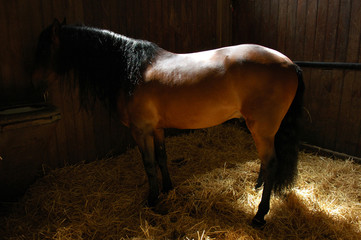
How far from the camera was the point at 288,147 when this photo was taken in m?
2.15

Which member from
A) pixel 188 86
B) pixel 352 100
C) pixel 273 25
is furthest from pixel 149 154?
pixel 273 25

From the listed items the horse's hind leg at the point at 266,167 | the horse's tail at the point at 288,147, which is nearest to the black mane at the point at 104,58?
the horse's hind leg at the point at 266,167

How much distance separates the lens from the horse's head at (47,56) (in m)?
2.10

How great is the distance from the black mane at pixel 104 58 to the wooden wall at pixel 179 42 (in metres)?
0.58

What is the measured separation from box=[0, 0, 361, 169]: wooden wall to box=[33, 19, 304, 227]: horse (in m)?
0.43

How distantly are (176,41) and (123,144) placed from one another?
1.64 m

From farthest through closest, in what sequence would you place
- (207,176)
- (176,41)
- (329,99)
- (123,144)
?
(176,41), (123,144), (329,99), (207,176)

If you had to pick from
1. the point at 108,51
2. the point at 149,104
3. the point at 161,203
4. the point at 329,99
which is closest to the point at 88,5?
the point at 108,51

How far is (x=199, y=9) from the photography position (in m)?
3.76

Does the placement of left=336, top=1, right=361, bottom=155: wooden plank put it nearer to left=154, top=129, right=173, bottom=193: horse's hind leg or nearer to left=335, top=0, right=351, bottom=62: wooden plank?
left=335, top=0, right=351, bottom=62: wooden plank

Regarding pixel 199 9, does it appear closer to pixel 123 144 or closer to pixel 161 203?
pixel 123 144

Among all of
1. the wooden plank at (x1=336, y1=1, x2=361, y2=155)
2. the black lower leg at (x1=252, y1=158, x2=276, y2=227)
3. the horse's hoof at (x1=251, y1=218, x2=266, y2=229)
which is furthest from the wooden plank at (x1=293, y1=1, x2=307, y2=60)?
the horse's hoof at (x1=251, y1=218, x2=266, y2=229)

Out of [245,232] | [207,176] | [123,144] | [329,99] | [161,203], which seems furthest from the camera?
[123,144]

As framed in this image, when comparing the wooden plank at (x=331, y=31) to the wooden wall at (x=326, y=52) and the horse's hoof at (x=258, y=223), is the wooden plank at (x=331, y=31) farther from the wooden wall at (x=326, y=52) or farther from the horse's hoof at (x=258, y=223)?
the horse's hoof at (x=258, y=223)
